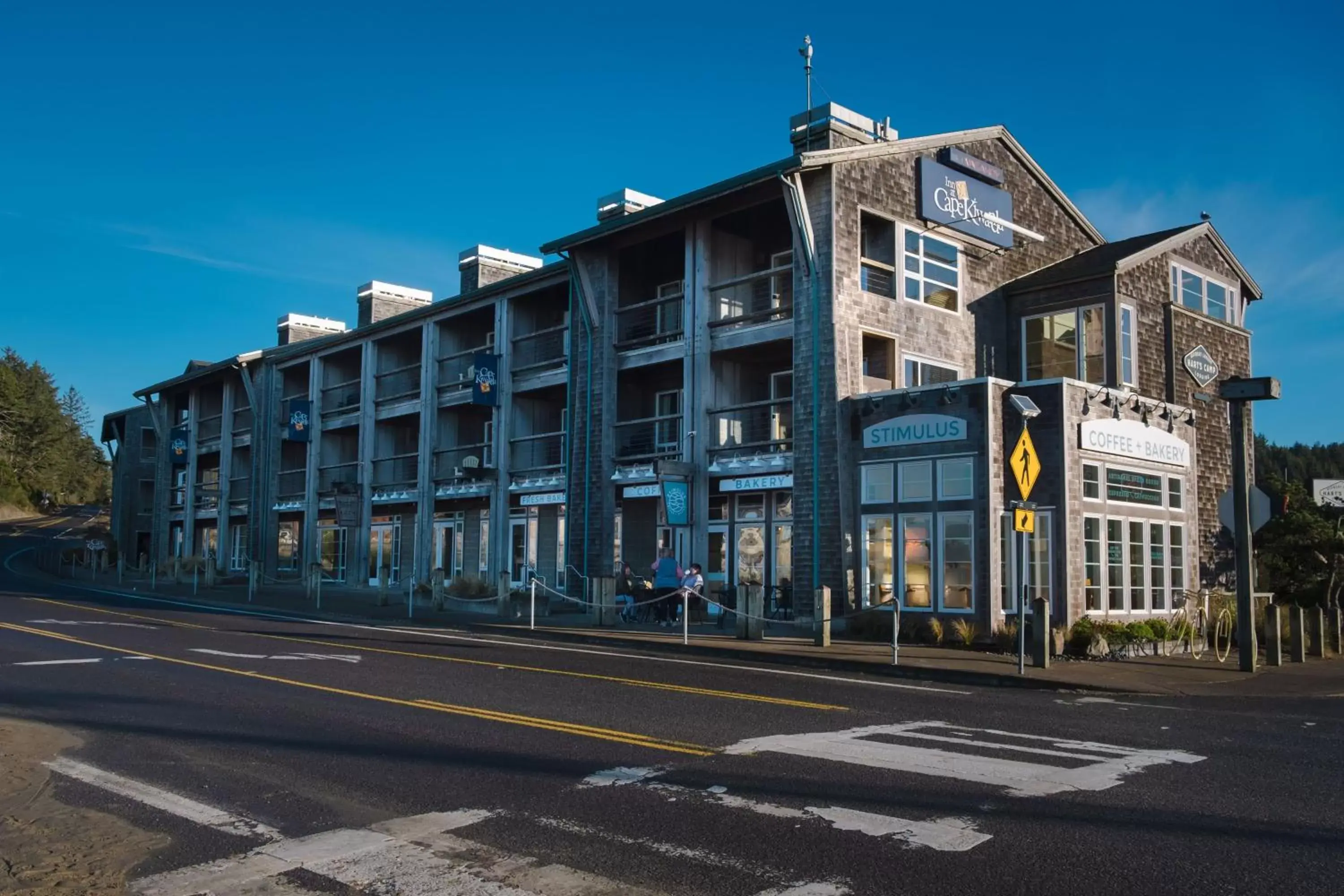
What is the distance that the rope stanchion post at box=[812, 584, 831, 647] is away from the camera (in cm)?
1869

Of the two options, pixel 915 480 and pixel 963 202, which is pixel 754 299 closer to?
pixel 963 202

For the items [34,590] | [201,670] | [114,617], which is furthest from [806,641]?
[34,590]

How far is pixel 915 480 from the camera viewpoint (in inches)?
846

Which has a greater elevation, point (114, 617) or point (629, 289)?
point (629, 289)

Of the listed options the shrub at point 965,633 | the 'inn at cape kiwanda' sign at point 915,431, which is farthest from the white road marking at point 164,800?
the 'inn at cape kiwanda' sign at point 915,431

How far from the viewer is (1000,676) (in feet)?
51.1

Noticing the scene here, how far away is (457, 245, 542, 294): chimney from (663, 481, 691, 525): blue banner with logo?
43.8 ft

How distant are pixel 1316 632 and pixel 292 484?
3502cm

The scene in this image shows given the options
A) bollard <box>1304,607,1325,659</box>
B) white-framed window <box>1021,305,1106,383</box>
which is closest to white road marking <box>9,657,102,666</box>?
white-framed window <box>1021,305,1106,383</box>

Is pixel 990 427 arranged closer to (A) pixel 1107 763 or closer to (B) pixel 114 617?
(A) pixel 1107 763

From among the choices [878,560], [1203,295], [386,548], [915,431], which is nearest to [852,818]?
[915,431]

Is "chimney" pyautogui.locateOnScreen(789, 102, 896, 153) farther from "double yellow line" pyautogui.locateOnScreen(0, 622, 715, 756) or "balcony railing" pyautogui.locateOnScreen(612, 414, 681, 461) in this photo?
"double yellow line" pyautogui.locateOnScreen(0, 622, 715, 756)

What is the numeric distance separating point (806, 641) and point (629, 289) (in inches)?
491

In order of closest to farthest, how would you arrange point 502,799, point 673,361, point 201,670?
point 502,799 < point 201,670 < point 673,361
